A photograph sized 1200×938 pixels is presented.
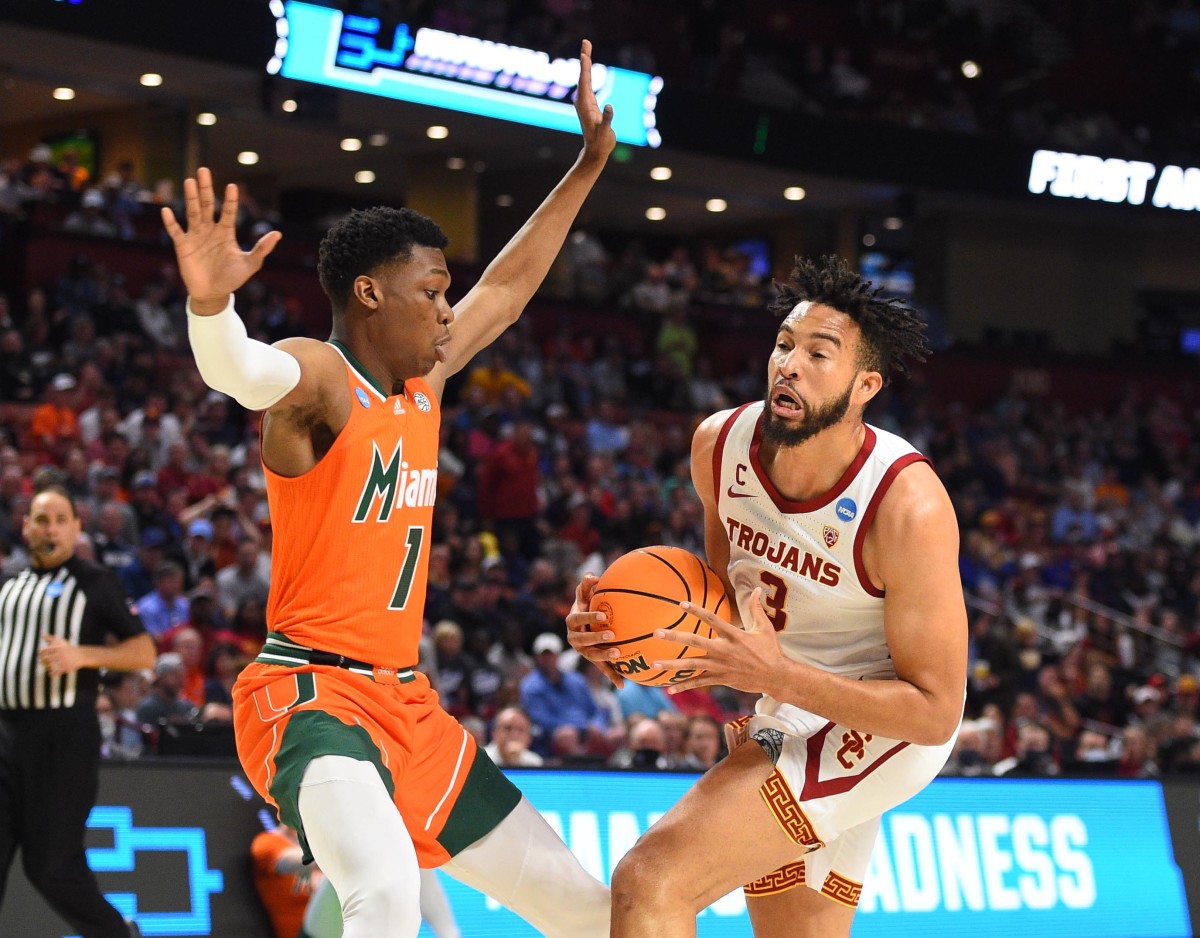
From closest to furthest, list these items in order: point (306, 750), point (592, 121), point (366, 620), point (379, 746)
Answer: point (306, 750), point (379, 746), point (366, 620), point (592, 121)

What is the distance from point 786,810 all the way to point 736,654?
701 mm

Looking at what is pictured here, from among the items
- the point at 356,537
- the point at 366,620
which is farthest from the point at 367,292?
the point at 366,620

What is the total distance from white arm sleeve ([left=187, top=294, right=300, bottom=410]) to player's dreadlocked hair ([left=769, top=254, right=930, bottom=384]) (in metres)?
1.53

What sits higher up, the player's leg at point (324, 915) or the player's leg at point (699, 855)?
the player's leg at point (699, 855)

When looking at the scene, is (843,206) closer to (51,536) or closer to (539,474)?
(539,474)

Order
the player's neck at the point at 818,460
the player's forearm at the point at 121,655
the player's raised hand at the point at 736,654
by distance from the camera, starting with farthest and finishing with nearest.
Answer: the player's forearm at the point at 121,655
the player's neck at the point at 818,460
the player's raised hand at the point at 736,654

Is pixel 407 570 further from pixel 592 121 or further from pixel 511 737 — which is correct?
pixel 511 737

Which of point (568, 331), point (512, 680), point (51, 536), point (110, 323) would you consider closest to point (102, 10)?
point (110, 323)

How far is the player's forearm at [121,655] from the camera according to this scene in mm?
6456

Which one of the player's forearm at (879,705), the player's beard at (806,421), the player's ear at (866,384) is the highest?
the player's ear at (866,384)

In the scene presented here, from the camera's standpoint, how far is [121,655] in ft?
21.5

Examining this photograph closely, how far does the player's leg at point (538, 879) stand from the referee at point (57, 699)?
2.73 meters

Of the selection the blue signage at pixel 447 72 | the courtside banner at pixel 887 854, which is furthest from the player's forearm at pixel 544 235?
the blue signage at pixel 447 72

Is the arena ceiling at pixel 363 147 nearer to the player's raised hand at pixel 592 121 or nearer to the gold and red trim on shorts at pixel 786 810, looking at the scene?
the player's raised hand at pixel 592 121
